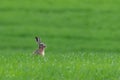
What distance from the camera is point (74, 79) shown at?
1491cm

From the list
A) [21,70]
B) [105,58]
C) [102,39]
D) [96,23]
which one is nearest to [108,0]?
[96,23]

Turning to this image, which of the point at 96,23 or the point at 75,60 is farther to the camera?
the point at 96,23

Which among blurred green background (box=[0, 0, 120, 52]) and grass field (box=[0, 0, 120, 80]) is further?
blurred green background (box=[0, 0, 120, 52])

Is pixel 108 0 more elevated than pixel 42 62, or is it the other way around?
pixel 108 0

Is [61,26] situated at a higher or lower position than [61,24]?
lower

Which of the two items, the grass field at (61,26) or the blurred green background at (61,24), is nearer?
the grass field at (61,26)

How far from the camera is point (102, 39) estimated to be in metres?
35.2

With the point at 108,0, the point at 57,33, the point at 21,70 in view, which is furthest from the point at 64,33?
the point at 21,70

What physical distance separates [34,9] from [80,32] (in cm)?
509

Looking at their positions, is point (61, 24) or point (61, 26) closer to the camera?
point (61, 26)

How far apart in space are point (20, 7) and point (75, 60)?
22986mm

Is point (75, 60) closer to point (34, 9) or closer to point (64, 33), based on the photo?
point (64, 33)

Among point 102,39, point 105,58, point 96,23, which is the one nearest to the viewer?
point 105,58

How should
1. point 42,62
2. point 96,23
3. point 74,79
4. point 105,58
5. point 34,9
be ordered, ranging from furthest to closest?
point 34,9 → point 96,23 → point 105,58 → point 42,62 → point 74,79
